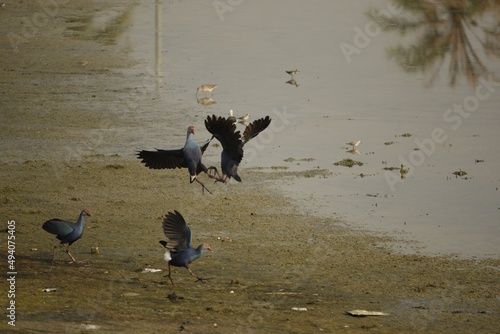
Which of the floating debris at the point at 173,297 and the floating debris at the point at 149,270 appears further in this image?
the floating debris at the point at 149,270

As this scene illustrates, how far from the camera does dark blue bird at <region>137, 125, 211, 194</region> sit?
1100 centimetres

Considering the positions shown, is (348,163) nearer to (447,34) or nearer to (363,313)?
(363,313)

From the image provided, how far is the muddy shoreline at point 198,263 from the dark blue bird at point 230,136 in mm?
943

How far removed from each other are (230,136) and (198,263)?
1313 millimetres

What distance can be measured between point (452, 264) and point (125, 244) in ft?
11.0

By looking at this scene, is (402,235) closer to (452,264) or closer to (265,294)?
(452,264)

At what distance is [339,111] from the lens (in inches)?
711

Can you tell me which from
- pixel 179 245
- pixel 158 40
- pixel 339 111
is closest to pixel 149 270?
pixel 179 245

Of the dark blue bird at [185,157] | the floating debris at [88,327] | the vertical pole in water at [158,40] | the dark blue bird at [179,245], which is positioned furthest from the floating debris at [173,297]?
the vertical pole in water at [158,40]

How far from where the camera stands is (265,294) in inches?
407

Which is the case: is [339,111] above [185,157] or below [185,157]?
below

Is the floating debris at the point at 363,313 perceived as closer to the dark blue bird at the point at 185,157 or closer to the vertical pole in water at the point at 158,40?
the dark blue bird at the point at 185,157

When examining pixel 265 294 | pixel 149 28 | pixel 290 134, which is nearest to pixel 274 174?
pixel 290 134

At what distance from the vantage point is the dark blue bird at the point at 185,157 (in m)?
11.0
